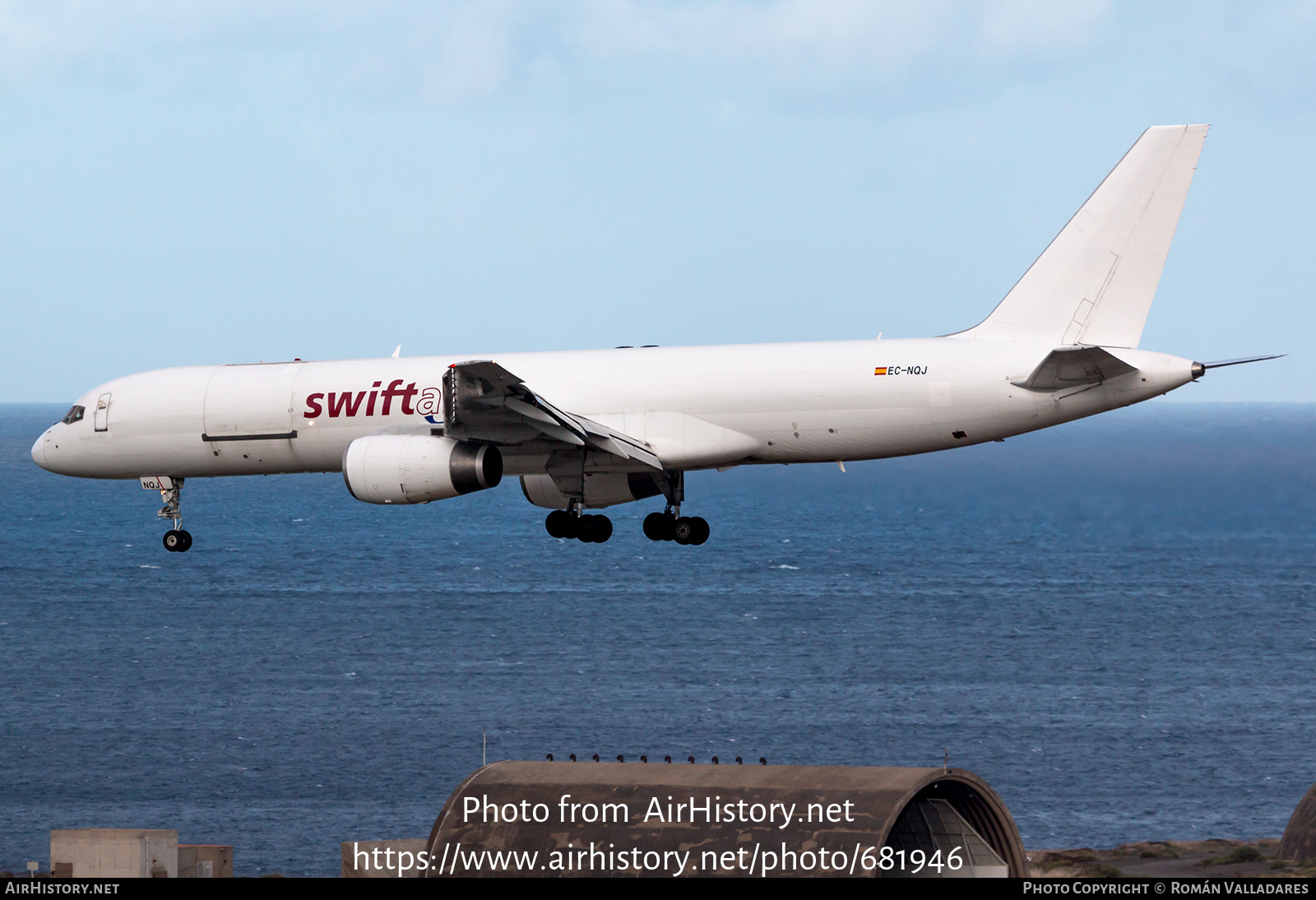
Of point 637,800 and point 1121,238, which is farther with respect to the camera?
point 637,800

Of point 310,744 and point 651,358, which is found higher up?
point 651,358

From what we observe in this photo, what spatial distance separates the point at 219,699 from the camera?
14475cm

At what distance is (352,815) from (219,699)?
119ft

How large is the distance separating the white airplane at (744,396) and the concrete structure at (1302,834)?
5774 centimetres

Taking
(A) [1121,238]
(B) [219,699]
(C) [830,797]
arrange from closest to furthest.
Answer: (A) [1121,238] → (C) [830,797] → (B) [219,699]

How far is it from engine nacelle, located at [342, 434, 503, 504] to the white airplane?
4cm

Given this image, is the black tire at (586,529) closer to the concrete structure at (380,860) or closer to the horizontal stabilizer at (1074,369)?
the horizontal stabilizer at (1074,369)

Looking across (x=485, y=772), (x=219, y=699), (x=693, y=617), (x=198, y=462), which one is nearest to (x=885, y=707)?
(x=693, y=617)

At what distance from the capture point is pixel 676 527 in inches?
1547

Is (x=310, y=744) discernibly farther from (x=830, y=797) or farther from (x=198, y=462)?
(x=198, y=462)

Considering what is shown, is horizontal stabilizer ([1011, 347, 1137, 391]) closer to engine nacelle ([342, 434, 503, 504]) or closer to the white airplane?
the white airplane

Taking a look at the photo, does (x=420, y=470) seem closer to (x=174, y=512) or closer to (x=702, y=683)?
(x=174, y=512)

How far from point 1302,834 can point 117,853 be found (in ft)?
189

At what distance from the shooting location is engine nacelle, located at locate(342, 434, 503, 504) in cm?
3634
